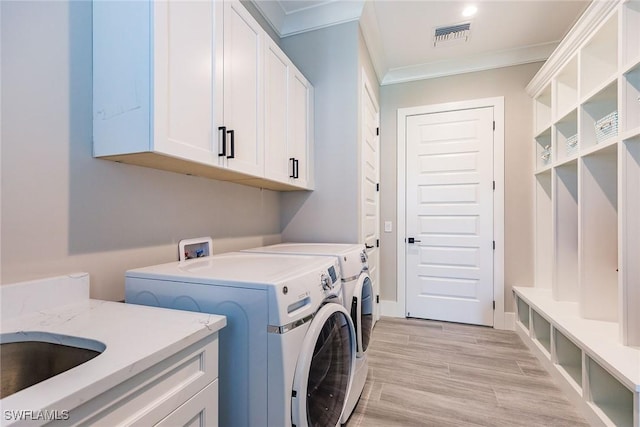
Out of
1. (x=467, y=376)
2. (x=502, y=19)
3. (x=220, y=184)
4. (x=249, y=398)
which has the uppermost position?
(x=502, y=19)

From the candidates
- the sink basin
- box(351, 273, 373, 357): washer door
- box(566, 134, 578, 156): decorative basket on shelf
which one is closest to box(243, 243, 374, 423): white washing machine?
box(351, 273, 373, 357): washer door

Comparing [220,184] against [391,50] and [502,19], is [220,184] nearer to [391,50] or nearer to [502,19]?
[391,50]

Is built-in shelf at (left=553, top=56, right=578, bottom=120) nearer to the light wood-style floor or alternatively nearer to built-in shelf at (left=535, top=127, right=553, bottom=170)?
built-in shelf at (left=535, top=127, right=553, bottom=170)

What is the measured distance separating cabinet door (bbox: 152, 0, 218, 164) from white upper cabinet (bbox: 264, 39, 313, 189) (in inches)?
18.8

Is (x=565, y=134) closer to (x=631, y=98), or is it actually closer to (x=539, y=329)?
(x=631, y=98)

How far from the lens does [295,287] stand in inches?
39.2

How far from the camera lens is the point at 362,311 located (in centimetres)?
174

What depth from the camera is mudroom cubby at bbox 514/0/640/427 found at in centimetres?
150

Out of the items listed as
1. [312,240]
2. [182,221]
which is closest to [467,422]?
[312,240]

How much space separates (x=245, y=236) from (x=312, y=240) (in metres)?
0.57

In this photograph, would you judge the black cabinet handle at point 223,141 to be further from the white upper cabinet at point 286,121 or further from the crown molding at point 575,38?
the crown molding at point 575,38

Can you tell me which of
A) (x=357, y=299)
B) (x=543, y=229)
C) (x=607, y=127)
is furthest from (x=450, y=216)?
(x=357, y=299)

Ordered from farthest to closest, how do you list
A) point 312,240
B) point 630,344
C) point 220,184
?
point 312,240, point 220,184, point 630,344

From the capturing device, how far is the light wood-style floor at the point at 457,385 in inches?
63.9
